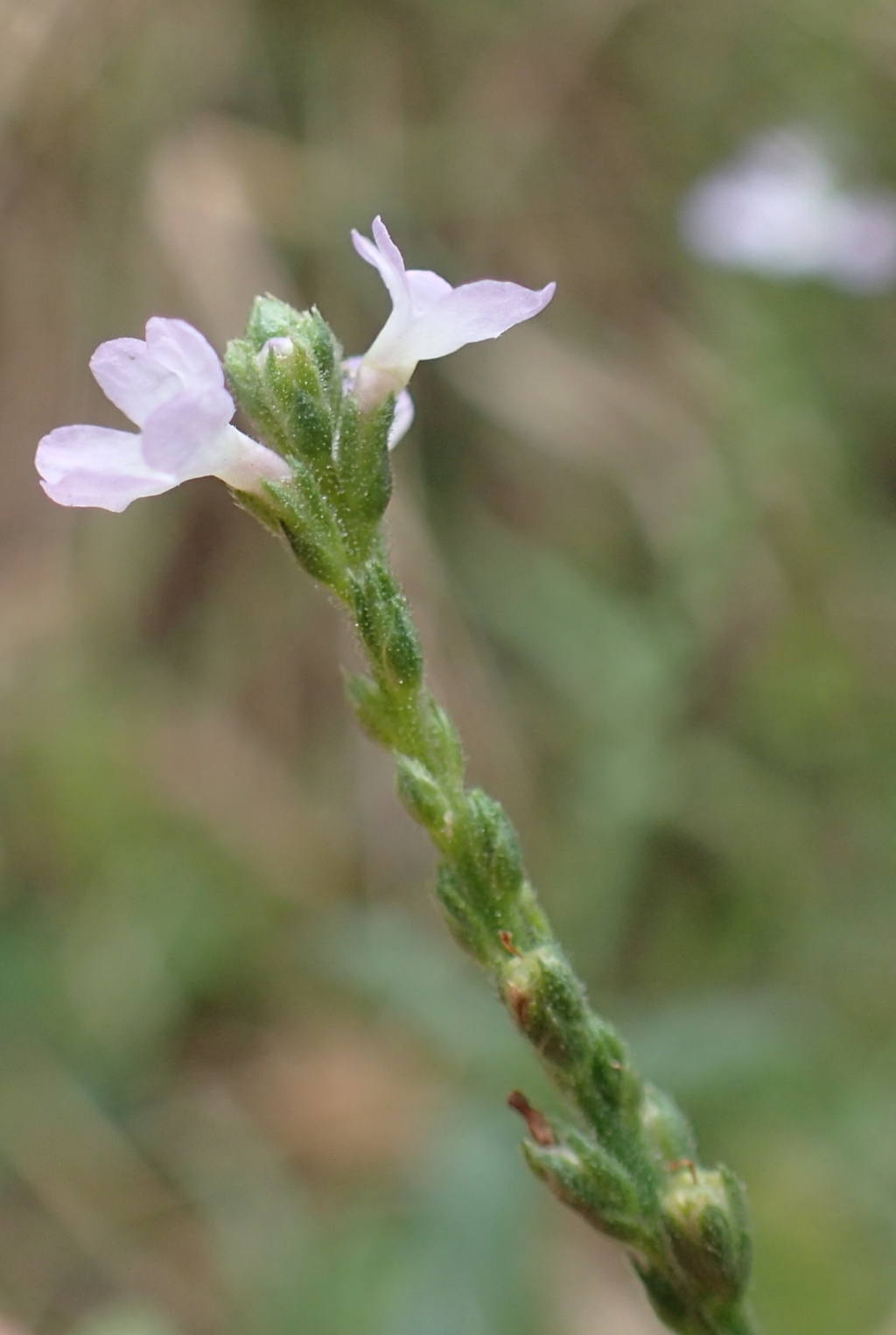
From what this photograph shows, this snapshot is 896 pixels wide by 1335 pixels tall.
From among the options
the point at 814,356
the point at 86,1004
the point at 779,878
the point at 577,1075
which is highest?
the point at 814,356

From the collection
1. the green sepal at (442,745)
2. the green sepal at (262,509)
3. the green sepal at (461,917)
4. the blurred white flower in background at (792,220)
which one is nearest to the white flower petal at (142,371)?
the green sepal at (262,509)

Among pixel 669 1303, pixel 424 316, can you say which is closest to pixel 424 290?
pixel 424 316

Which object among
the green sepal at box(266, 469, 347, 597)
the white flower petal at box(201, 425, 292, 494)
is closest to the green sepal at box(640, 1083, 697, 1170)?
the green sepal at box(266, 469, 347, 597)

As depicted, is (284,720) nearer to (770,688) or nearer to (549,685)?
(549,685)

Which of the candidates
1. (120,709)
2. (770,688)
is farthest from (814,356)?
(120,709)

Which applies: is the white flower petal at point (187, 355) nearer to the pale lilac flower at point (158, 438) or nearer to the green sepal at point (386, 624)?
the pale lilac flower at point (158, 438)

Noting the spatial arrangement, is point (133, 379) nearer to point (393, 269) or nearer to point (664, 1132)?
point (393, 269)
